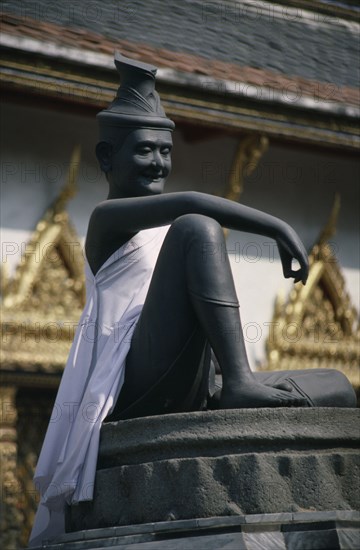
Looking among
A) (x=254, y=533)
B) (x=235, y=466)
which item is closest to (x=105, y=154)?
(x=235, y=466)

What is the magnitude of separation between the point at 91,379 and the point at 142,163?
2.79 ft

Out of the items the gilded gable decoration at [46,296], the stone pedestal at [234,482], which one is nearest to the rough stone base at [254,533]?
the stone pedestal at [234,482]

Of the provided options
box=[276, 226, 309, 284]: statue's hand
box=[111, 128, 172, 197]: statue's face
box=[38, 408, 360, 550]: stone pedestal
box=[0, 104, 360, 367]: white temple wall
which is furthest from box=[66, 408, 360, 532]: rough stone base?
box=[0, 104, 360, 367]: white temple wall

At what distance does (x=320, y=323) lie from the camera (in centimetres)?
1153

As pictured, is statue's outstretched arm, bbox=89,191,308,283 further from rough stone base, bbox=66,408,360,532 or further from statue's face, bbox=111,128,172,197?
rough stone base, bbox=66,408,360,532

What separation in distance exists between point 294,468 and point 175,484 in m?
0.39

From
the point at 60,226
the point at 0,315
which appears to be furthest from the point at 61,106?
the point at 0,315

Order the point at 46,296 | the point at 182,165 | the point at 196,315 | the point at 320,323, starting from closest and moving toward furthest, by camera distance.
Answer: the point at 196,315 → the point at 46,296 → the point at 182,165 → the point at 320,323

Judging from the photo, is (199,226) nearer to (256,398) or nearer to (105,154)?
(256,398)

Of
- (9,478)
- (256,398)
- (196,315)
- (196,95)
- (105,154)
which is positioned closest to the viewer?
(256,398)

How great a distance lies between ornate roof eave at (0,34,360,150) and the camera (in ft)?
30.8

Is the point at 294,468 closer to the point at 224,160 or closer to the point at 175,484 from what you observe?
the point at 175,484

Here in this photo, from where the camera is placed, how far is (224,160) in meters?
11.1

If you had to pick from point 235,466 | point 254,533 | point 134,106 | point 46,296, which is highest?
point 134,106
